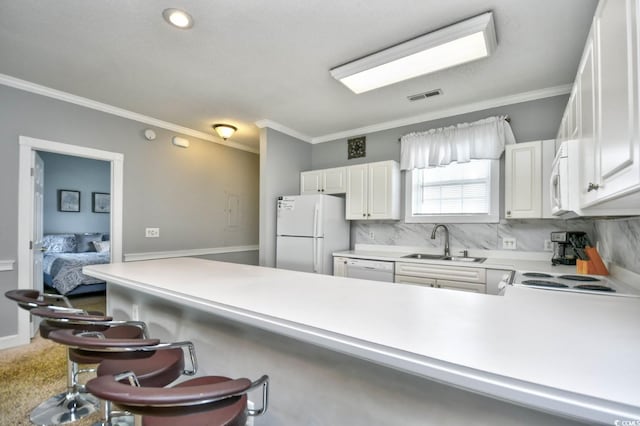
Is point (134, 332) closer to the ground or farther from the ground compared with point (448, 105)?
closer to the ground

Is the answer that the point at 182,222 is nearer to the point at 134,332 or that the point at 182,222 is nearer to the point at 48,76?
the point at 48,76

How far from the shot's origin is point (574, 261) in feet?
8.32

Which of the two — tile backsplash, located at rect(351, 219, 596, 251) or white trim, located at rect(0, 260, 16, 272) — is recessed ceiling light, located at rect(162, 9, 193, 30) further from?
tile backsplash, located at rect(351, 219, 596, 251)

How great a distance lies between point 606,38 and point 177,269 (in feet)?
8.23

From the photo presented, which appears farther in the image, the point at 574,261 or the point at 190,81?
the point at 190,81

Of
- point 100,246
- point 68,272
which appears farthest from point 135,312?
point 100,246

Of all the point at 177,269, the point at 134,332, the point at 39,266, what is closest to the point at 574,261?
the point at 177,269

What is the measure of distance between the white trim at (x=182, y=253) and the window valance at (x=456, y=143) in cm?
289

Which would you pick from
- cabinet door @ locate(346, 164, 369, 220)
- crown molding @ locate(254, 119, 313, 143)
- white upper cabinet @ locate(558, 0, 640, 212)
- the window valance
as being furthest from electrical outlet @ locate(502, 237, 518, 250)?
crown molding @ locate(254, 119, 313, 143)

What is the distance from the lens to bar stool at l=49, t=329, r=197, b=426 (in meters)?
0.98

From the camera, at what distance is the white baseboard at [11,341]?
2.71m

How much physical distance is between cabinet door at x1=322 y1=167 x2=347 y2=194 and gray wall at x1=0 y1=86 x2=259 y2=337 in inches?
63.4

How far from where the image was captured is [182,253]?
4027mm

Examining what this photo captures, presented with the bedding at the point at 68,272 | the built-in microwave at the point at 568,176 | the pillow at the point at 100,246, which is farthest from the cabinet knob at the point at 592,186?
the pillow at the point at 100,246
